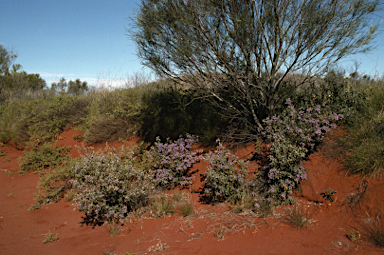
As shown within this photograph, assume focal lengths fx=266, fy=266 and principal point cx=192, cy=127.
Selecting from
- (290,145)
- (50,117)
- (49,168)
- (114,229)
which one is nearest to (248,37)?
(290,145)

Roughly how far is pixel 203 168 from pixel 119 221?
99.8 inches

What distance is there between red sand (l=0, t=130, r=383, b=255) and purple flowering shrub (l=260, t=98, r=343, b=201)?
0.30 meters

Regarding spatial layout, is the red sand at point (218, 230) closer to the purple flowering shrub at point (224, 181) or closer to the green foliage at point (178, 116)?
the purple flowering shrub at point (224, 181)

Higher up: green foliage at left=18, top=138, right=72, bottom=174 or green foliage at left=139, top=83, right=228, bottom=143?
green foliage at left=139, top=83, right=228, bottom=143

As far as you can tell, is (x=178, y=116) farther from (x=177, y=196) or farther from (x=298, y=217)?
(x=298, y=217)

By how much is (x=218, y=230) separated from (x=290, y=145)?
2068 mm

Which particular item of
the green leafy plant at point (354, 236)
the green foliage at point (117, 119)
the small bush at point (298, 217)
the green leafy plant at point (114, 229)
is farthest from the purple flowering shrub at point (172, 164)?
the green leafy plant at point (354, 236)

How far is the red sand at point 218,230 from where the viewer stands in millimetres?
3637

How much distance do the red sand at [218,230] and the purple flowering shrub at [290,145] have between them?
0.30 metres

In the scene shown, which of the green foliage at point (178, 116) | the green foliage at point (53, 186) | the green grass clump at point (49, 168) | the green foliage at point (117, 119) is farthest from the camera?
the green foliage at point (117, 119)

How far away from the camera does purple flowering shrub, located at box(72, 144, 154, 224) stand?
459 cm

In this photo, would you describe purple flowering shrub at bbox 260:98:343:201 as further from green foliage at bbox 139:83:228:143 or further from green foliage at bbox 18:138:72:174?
green foliage at bbox 18:138:72:174

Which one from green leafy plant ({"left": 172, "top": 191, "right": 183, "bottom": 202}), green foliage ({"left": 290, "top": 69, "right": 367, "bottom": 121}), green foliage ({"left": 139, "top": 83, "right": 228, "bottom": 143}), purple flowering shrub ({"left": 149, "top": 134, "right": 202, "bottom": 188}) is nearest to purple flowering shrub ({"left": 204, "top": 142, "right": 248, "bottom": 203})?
green leafy plant ({"left": 172, "top": 191, "right": 183, "bottom": 202})

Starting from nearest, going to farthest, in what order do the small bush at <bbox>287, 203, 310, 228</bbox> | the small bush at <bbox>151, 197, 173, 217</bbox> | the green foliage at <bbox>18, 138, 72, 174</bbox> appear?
Answer: 1. the small bush at <bbox>287, 203, 310, 228</bbox>
2. the small bush at <bbox>151, 197, 173, 217</bbox>
3. the green foliage at <bbox>18, 138, 72, 174</bbox>
